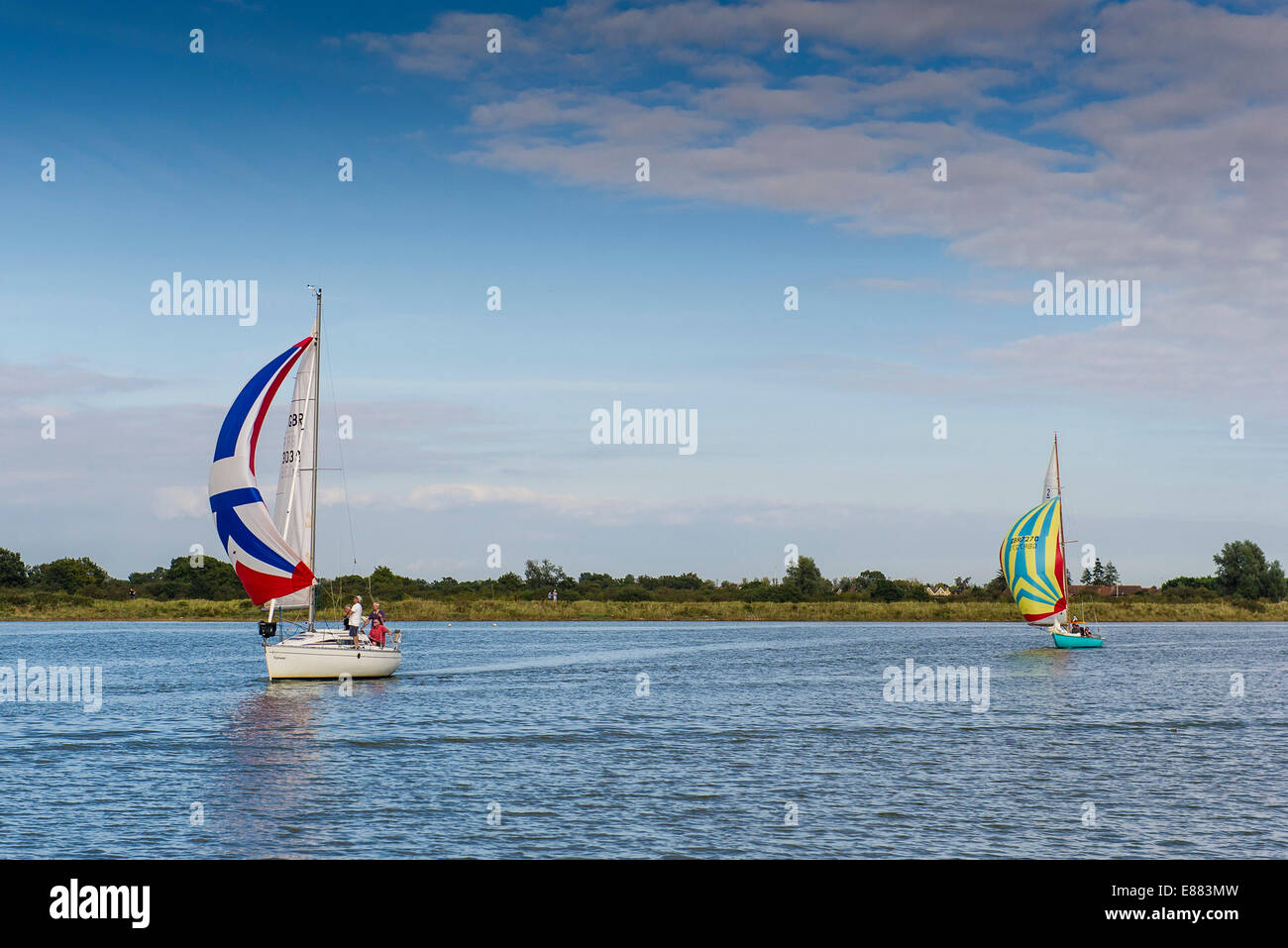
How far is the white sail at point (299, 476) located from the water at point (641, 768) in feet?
22.7

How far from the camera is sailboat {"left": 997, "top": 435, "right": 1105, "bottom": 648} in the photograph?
91250 mm

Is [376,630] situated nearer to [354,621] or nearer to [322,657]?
[354,621]

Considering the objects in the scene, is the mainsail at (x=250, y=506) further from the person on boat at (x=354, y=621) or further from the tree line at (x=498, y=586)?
the tree line at (x=498, y=586)

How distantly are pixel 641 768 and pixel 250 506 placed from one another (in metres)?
26.0

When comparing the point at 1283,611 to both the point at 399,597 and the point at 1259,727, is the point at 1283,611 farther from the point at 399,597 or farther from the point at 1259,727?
the point at 1259,727

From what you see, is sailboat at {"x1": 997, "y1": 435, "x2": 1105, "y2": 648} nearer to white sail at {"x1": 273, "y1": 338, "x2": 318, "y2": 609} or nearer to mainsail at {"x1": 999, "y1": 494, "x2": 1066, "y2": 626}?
mainsail at {"x1": 999, "y1": 494, "x2": 1066, "y2": 626}

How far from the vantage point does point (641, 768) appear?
2983 cm

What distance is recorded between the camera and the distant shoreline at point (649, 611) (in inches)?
5610

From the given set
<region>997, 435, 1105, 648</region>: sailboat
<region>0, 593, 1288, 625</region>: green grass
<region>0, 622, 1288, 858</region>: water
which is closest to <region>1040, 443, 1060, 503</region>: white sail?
<region>997, 435, 1105, 648</region>: sailboat

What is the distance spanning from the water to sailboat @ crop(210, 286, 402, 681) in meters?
2.20

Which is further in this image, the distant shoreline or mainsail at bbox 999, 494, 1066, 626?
the distant shoreline

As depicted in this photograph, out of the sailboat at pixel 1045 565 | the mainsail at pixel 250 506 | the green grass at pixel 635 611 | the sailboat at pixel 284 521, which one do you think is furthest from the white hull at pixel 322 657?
the green grass at pixel 635 611

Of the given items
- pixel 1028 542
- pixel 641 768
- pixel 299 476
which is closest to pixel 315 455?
pixel 299 476
